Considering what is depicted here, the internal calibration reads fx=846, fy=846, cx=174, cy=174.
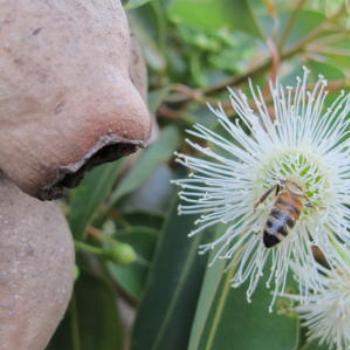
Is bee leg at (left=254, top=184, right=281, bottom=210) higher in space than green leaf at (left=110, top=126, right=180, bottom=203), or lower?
higher

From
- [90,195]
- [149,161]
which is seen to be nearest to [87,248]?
[90,195]

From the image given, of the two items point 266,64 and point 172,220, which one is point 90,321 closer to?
point 172,220

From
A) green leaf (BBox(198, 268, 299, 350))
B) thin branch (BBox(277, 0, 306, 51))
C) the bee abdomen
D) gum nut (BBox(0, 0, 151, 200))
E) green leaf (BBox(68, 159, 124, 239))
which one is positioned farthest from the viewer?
thin branch (BBox(277, 0, 306, 51))

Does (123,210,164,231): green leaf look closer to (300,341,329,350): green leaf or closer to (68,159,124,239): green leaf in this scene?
(68,159,124,239): green leaf

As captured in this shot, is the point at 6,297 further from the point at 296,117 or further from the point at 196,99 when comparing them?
the point at 196,99

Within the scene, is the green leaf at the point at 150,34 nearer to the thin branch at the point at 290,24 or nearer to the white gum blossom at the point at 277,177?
the thin branch at the point at 290,24

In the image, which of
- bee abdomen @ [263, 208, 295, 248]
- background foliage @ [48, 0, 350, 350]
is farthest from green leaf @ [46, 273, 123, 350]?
bee abdomen @ [263, 208, 295, 248]

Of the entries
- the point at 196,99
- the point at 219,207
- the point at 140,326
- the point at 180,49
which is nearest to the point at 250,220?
the point at 219,207
